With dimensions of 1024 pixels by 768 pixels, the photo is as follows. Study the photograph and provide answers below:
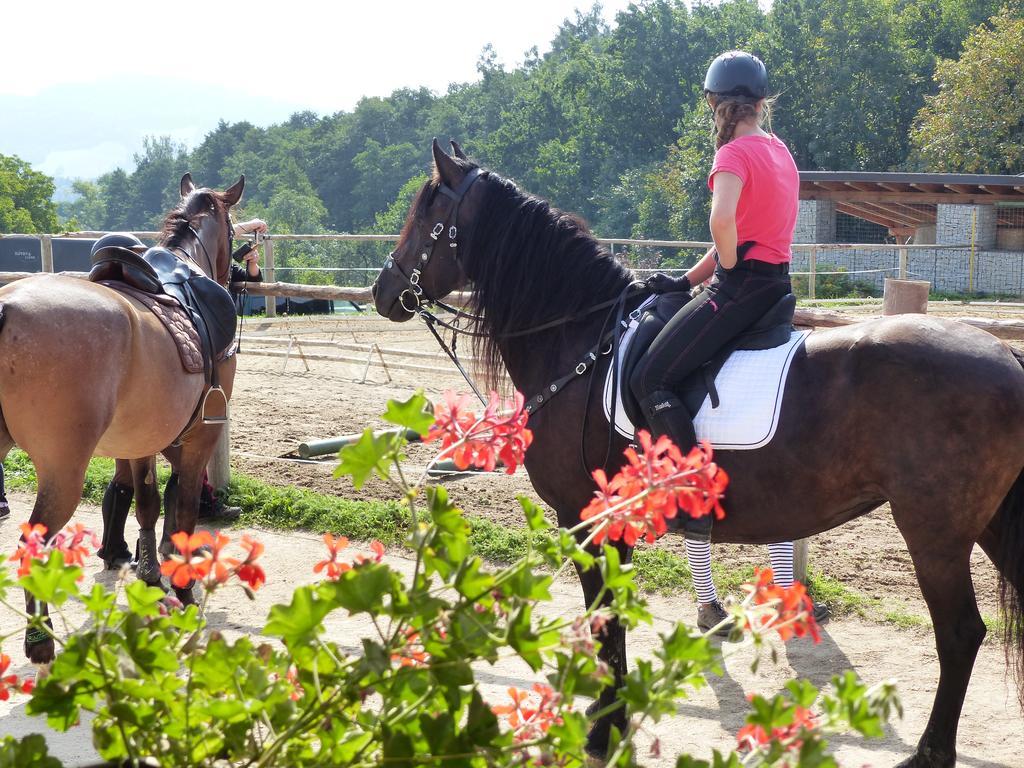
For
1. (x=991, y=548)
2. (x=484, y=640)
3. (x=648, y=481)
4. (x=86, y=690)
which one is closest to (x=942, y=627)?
(x=991, y=548)

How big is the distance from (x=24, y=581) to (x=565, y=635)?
2.29ft

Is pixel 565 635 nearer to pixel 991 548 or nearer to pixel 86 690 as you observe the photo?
pixel 86 690

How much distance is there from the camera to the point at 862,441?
3303mm

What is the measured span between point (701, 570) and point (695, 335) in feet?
5.01

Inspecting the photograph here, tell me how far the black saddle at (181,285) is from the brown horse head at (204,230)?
10.2 inches

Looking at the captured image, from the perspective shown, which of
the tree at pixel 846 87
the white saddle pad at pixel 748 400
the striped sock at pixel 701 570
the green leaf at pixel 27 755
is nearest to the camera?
the green leaf at pixel 27 755

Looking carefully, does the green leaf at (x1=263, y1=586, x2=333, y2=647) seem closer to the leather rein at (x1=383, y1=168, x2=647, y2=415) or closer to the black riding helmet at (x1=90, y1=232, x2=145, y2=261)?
the leather rein at (x1=383, y1=168, x2=647, y2=415)

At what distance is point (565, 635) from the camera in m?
1.32

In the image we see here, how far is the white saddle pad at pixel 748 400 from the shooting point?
135 inches

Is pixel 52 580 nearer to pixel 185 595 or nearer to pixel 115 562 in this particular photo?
pixel 185 595

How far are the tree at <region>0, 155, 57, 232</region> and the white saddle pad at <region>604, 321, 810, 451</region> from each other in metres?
45.9

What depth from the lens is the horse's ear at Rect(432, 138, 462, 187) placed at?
416 cm

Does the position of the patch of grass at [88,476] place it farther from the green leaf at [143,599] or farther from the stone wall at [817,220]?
the stone wall at [817,220]

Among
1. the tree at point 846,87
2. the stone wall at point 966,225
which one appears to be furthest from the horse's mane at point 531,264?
the tree at point 846,87
